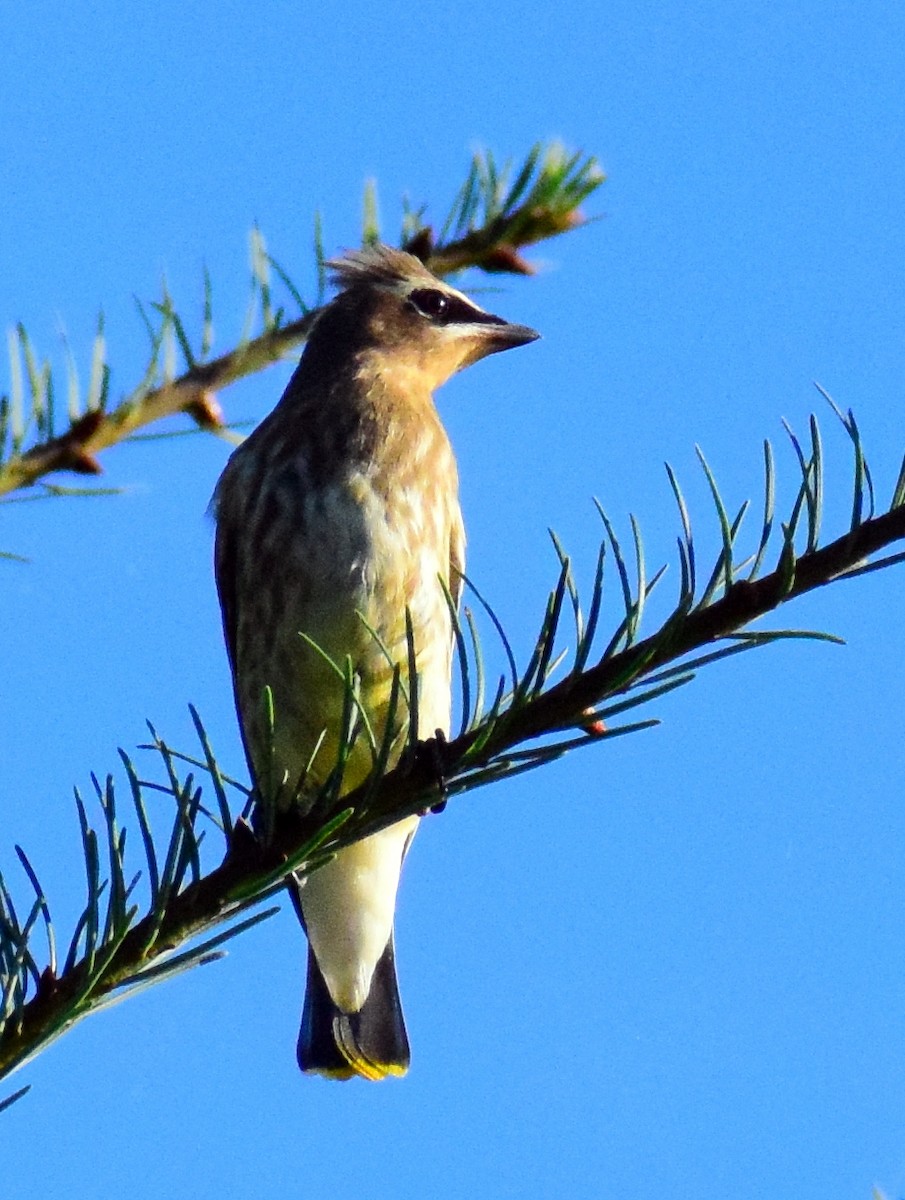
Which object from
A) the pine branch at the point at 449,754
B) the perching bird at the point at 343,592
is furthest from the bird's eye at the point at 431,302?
the pine branch at the point at 449,754

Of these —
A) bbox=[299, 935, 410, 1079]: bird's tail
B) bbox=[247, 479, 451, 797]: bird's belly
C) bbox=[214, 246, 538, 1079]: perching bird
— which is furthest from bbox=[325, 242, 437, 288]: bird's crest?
bbox=[299, 935, 410, 1079]: bird's tail

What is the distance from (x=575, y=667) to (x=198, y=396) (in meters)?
0.70

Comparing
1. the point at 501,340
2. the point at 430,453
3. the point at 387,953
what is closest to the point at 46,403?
the point at 430,453

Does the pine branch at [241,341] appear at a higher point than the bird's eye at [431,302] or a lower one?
lower

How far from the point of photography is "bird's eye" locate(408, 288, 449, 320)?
6195 millimetres

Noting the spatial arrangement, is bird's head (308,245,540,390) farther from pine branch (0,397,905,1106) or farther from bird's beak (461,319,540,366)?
pine branch (0,397,905,1106)

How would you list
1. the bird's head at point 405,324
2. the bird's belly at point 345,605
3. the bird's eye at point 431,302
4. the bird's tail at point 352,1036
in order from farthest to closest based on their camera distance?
the bird's eye at point 431,302
the bird's head at point 405,324
the bird's tail at point 352,1036
the bird's belly at point 345,605

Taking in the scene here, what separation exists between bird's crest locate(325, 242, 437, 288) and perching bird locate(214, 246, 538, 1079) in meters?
0.50

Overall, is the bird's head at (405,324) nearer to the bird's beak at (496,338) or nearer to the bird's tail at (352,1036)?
the bird's beak at (496,338)

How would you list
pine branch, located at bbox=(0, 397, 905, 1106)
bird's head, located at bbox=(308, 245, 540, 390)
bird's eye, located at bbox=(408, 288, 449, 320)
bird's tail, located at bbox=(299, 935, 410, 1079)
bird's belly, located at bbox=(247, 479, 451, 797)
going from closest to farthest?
pine branch, located at bbox=(0, 397, 905, 1106) → bird's belly, located at bbox=(247, 479, 451, 797) → bird's tail, located at bbox=(299, 935, 410, 1079) → bird's head, located at bbox=(308, 245, 540, 390) → bird's eye, located at bbox=(408, 288, 449, 320)

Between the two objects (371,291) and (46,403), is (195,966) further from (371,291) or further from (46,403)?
(371,291)

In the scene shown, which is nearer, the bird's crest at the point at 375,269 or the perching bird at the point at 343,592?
the perching bird at the point at 343,592

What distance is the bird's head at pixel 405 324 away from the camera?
591cm

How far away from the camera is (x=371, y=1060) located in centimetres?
484
